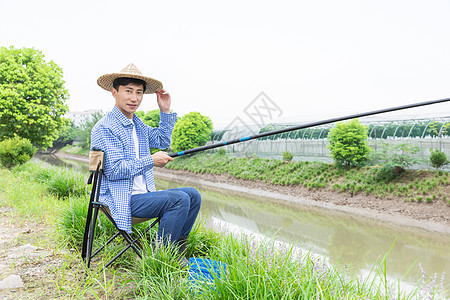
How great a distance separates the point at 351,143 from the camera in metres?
15.2

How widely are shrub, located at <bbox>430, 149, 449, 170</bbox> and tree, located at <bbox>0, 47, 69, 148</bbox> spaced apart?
1556cm

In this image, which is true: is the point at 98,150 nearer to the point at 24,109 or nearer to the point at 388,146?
the point at 24,109

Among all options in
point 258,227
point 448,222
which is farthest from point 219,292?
point 448,222

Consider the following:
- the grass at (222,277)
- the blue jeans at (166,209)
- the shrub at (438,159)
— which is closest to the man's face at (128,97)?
the blue jeans at (166,209)

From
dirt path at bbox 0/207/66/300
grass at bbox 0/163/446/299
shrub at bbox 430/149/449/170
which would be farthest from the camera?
shrub at bbox 430/149/449/170

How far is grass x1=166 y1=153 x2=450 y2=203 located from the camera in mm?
11766

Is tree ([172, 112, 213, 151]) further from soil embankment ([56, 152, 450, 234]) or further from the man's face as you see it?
the man's face

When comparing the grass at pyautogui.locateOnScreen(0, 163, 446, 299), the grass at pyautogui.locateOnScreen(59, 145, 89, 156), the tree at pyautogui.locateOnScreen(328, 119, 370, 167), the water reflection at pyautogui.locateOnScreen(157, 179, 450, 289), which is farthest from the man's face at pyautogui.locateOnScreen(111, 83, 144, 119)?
the grass at pyautogui.locateOnScreen(59, 145, 89, 156)

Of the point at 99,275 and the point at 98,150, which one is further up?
the point at 98,150

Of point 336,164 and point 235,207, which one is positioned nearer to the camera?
point 235,207

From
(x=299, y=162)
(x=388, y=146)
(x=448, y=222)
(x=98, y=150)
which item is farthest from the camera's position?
(x=299, y=162)

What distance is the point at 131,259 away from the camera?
3010 millimetres

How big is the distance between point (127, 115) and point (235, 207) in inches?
437

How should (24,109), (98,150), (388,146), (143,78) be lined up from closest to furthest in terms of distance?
(98,150) < (143,78) < (24,109) < (388,146)
